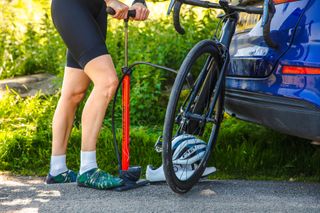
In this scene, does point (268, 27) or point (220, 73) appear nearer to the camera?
point (268, 27)

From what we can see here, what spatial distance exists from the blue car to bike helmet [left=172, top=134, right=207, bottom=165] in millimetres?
431

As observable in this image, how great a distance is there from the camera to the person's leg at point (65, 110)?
4.14 m

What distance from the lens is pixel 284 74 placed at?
3648 mm

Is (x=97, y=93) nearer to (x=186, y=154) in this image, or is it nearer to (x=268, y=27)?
(x=186, y=154)

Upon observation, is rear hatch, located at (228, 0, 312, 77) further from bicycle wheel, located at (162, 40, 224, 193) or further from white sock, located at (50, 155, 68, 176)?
white sock, located at (50, 155, 68, 176)

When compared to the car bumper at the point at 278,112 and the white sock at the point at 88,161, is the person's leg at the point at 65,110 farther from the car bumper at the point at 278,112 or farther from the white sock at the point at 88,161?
the car bumper at the point at 278,112

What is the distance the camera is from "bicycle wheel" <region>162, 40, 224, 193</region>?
3.53 meters

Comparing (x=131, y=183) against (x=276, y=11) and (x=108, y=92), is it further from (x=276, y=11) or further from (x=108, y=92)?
(x=276, y=11)

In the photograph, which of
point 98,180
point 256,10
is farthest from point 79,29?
point 256,10

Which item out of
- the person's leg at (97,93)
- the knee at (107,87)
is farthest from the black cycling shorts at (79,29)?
the knee at (107,87)

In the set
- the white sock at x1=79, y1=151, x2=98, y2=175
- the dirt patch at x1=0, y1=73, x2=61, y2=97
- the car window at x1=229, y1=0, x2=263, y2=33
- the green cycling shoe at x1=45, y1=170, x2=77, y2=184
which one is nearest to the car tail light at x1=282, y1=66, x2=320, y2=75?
the car window at x1=229, y1=0, x2=263, y2=33

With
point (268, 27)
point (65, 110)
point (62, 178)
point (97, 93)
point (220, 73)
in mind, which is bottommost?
point (62, 178)

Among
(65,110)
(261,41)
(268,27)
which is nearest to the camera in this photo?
(268,27)

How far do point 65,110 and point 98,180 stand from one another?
1.85 ft
